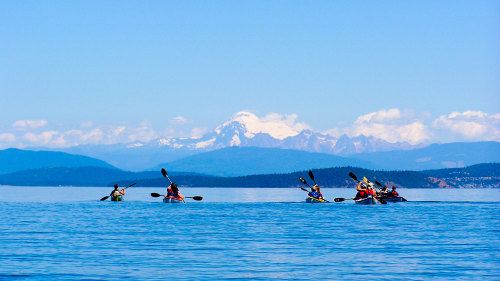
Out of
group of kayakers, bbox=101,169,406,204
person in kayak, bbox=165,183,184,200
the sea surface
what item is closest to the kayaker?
group of kayakers, bbox=101,169,406,204

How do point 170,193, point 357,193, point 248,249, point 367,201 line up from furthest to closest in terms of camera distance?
1. point 170,193
2. point 357,193
3. point 367,201
4. point 248,249

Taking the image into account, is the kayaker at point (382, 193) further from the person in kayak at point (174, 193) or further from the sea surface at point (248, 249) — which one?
the sea surface at point (248, 249)

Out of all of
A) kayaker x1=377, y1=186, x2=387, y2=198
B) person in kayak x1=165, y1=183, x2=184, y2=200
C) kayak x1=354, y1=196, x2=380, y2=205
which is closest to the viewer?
kayak x1=354, y1=196, x2=380, y2=205

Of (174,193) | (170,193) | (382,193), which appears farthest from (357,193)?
(170,193)

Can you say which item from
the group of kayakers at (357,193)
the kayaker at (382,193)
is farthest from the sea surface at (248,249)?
the kayaker at (382,193)

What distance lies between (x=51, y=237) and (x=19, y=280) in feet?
75.2

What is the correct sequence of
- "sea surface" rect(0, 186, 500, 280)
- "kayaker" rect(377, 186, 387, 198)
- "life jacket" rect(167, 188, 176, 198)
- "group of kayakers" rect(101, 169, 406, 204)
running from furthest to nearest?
"life jacket" rect(167, 188, 176, 198) < "kayaker" rect(377, 186, 387, 198) < "group of kayakers" rect(101, 169, 406, 204) < "sea surface" rect(0, 186, 500, 280)

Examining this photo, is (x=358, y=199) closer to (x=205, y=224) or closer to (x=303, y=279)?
(x=205, y=224)

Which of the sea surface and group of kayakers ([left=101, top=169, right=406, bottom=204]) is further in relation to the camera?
group of kayakers ([left=101, top=169, right=406, bottom=204])

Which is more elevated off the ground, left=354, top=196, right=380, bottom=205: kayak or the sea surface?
left=354, top=196, right=380, bottom=205: kayak

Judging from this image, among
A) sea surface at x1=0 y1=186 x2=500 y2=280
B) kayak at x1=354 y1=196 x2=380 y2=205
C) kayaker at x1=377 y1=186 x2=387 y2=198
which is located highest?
kayaker at x1=377 y1=186 x2=387 y2=198

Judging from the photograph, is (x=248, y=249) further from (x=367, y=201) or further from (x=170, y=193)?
(x=170, y=193)

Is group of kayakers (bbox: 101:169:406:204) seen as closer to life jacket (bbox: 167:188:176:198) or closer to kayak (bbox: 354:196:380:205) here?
life jacket (bbox: 167:188:176:198)

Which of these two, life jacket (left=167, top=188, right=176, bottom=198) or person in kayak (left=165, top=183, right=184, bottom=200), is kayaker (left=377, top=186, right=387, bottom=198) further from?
life jacket (left=167, top=188, right=176, bottom=198)
